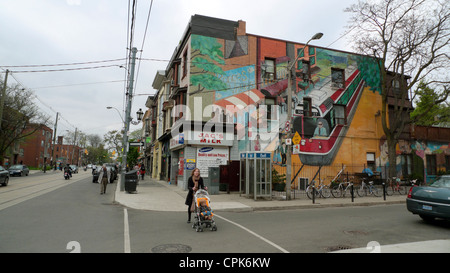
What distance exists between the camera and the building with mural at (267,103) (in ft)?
59.8

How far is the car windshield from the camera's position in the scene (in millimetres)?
8129

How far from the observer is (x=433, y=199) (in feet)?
25.7

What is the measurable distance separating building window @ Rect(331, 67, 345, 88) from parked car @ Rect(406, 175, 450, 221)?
1505 cm

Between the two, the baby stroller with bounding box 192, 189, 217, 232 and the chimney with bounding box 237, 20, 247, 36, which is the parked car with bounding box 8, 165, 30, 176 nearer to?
the chimney with bounding box 237, 20, 247, 36

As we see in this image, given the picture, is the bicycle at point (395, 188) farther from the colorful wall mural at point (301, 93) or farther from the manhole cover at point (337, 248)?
the manhole cover at point (337, 248)

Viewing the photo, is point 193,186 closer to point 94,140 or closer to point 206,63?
point 206,63

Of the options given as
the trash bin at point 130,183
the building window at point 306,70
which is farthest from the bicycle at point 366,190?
the trash bin at point 130,183

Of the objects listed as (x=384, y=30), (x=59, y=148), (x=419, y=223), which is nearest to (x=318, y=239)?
(x=419, y=223)

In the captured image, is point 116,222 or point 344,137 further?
point 344,137

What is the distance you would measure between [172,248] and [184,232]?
1.54m

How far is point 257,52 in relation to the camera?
2005cm

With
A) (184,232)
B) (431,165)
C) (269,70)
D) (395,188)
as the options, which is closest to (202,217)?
(184,232)
